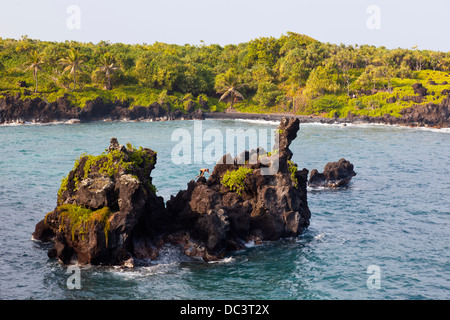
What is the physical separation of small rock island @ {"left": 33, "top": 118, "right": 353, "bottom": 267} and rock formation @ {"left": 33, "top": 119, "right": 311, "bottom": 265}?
0.07 meters

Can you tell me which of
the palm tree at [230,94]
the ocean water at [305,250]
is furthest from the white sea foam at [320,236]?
the palm tree at [230,94]

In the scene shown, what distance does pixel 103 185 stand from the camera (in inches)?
1265

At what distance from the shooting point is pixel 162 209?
117 feet

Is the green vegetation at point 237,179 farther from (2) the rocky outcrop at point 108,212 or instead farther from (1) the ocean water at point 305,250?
(2) the rocky outcrop at point 108,212

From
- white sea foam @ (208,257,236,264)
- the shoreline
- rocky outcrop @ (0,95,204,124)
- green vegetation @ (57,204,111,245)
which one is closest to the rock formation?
green vegetation @ (57,204,111,245)

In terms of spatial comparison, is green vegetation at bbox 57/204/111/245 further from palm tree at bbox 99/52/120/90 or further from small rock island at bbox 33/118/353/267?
palm tree at bbox 99/52/120/90

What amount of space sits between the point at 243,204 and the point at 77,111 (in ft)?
300

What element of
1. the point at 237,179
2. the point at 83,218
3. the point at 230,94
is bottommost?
the point at 83,218

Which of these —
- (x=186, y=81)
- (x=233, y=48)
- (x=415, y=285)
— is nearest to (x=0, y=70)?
(x=186, y=81)

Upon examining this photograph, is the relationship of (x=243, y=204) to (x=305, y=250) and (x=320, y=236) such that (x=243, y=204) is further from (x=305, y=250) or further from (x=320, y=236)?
(x=320, y=236)

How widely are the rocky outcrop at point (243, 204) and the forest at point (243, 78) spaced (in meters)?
90.4

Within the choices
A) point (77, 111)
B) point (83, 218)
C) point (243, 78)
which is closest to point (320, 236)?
point (83, 218)

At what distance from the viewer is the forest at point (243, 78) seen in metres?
128

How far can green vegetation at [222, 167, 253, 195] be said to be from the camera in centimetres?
3816
